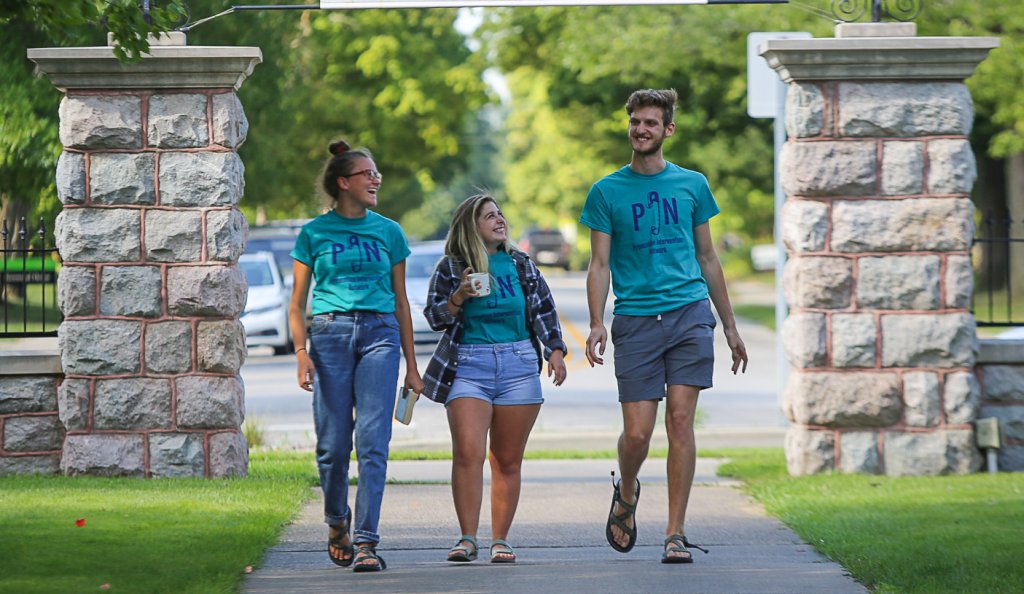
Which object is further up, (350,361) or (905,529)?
(350,361)

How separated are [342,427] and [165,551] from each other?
960 millimetres

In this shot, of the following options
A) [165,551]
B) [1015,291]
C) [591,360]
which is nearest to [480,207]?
[591,360]

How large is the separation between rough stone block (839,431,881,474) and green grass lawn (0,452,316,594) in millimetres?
3280

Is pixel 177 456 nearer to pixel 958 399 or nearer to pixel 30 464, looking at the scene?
pixel 30 464

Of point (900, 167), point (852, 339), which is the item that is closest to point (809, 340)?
point (852, 339)

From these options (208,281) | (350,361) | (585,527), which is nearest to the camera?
(350,361)

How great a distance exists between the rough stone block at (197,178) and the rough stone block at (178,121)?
0.25 ft

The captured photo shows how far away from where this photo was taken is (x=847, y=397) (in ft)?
32.3

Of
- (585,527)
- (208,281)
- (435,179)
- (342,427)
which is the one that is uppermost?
(435,179)

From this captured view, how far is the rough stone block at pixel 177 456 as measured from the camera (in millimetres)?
9578

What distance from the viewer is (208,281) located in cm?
954

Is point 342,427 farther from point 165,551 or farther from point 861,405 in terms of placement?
point 861,405

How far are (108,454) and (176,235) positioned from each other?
4.49ft

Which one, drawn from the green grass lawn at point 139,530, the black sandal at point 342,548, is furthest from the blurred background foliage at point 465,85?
the black sandal at point 342,548
